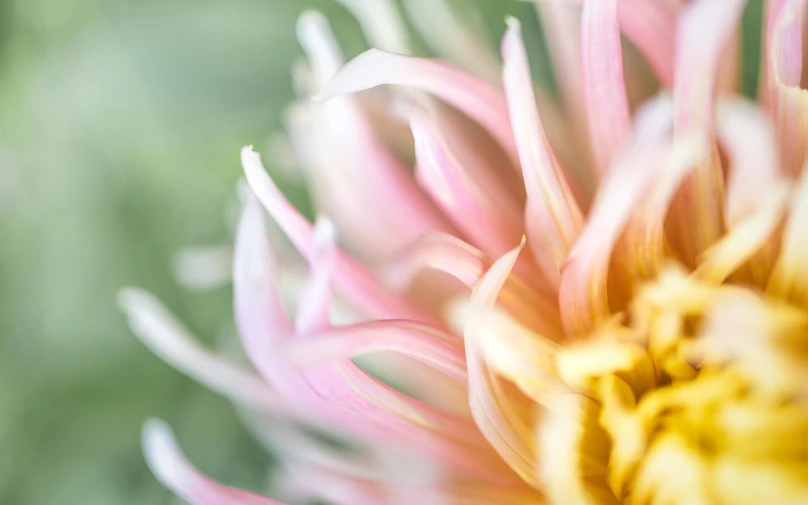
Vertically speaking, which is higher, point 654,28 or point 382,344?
point 654,28

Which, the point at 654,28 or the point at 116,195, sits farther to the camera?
the point at 116,195

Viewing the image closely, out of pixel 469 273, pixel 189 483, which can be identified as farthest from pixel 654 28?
pixel 189 483

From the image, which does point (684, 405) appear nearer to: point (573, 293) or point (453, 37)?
point (573, 293)

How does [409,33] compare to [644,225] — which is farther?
[409,33]

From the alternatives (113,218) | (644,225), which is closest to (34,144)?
(113,218)

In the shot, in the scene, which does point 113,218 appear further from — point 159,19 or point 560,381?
point 560,381

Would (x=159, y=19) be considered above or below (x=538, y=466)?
above

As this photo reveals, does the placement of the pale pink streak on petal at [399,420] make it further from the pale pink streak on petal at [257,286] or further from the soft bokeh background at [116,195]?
the soft bokeh background at [116,195]
